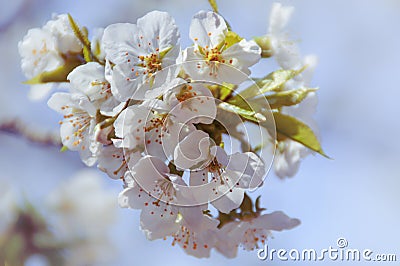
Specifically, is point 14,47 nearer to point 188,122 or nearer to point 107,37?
point 107,37

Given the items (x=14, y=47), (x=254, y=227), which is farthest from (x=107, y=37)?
(x=14, y=47)

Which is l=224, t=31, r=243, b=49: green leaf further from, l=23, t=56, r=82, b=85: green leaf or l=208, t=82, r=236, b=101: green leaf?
l=23, t=56, r=82, b=85: green leaf

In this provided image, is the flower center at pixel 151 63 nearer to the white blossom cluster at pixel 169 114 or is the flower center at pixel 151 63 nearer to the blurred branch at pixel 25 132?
the white blossom cluster at pixel 169 114

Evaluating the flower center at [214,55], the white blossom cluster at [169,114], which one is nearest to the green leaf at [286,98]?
the white blossom cluster at [169,114]

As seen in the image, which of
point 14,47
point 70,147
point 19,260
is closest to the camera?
point 70,147

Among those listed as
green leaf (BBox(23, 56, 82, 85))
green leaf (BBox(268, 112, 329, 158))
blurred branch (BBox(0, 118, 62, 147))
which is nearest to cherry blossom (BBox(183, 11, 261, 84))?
green leaf (BBox(268, 112, 329, 158))

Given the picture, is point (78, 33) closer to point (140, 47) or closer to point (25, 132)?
point (140, 47)
